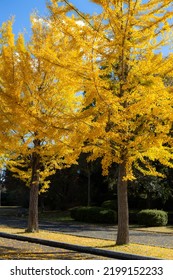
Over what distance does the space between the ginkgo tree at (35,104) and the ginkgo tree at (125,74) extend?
0.66 metres

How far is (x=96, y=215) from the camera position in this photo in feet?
83.4

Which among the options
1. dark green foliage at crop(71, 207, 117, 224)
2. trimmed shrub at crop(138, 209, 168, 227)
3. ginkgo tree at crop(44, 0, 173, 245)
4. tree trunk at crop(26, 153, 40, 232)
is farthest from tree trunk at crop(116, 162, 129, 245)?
dark green foliage at crop(71, 207, 117, 224)

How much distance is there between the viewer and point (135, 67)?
1001 cm

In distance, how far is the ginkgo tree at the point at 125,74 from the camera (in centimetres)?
883

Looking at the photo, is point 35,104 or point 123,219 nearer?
point 123,219

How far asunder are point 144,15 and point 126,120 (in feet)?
8.72

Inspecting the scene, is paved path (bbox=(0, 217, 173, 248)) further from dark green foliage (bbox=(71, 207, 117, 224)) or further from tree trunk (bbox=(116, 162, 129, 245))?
dark green foliage (bbox=(71, 207, 117, 224))

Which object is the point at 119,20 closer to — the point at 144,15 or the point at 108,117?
→ the point at 144,15

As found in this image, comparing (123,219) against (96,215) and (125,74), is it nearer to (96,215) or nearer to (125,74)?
(125,74)

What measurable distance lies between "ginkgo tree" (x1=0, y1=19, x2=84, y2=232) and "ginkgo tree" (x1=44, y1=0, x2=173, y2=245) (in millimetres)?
664

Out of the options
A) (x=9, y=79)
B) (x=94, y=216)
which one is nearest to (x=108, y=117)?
(x=9, y=79)

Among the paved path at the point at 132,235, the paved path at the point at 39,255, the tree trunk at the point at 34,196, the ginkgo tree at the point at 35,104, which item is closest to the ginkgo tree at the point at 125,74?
the ginkgo tree at the point at 35,104

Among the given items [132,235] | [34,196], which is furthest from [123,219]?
[132,235]

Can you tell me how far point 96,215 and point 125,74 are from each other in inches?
647
